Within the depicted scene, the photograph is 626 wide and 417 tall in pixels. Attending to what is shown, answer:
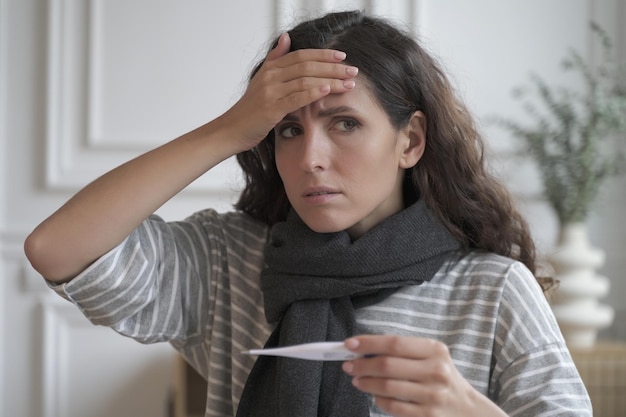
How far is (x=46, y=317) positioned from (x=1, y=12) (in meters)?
0.98

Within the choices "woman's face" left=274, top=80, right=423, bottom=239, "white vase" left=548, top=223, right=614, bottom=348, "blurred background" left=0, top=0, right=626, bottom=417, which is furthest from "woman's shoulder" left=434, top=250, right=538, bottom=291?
"blurred background" left=0, top=0, right=626, bottom=417

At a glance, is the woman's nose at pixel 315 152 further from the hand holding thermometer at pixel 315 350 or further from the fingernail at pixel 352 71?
the hand holding thermometer at pixel 315 350

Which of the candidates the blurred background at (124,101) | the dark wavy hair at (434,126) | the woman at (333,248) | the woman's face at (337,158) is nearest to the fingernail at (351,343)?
the woman at (333,248)

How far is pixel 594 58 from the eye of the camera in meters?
2.51

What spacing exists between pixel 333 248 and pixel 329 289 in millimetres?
65

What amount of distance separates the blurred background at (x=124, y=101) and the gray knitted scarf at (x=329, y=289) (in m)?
1.26

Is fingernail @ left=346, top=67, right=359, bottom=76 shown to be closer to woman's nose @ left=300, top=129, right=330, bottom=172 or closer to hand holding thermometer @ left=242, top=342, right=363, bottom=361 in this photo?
woman's nose @ left=300, top=129, right=330, bottom=172

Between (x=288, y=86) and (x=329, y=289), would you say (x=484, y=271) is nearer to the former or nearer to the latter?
(x=329, y=289)

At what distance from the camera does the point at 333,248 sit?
48.1 inches

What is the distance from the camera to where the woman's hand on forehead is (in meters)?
1.13

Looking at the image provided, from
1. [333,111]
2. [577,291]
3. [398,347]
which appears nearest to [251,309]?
[333,111]

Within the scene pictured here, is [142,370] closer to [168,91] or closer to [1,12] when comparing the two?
[168,91]

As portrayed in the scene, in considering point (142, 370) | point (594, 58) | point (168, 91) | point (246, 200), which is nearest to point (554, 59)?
point (594, 58)

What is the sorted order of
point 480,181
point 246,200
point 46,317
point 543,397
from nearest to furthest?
point 543,397 < point 480,181 < point 246,200 < point 46,317
